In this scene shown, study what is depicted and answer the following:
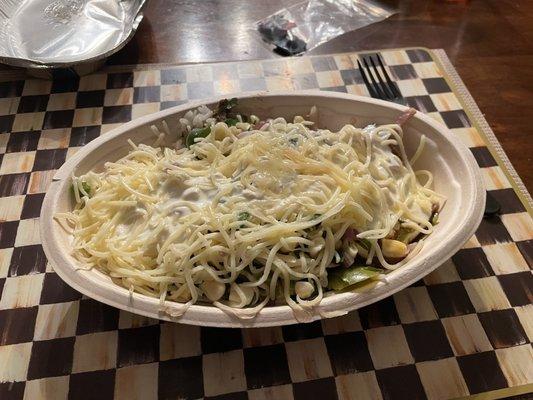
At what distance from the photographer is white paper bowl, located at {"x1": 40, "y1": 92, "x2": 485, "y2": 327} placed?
3.18 ft

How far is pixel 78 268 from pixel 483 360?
99 centimetres

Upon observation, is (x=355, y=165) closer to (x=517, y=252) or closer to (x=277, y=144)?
(x=277, y=144)

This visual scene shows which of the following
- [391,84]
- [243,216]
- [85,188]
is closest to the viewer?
[243,216]

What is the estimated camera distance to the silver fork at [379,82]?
5.89 ft

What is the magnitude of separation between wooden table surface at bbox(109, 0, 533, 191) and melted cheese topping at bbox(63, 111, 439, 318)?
840 mm

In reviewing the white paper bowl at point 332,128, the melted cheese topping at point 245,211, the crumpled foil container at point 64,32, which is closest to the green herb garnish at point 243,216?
the melted cheese topping at point 245,211

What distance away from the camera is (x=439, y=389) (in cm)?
108

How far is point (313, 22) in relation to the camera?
229 cm

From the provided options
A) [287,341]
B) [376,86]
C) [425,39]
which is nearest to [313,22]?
[425,39]

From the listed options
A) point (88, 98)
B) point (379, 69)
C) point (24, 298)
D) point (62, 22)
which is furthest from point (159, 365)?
point (62, 22)

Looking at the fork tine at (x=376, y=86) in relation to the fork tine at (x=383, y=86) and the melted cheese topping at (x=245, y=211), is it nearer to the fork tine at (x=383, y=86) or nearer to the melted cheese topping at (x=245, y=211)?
the fork tine at (x=383, y=86)

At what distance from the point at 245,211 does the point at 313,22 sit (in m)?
1.55

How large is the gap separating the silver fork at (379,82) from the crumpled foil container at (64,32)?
3.32 feet

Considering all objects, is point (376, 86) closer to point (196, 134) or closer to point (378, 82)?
point (378, 82)
